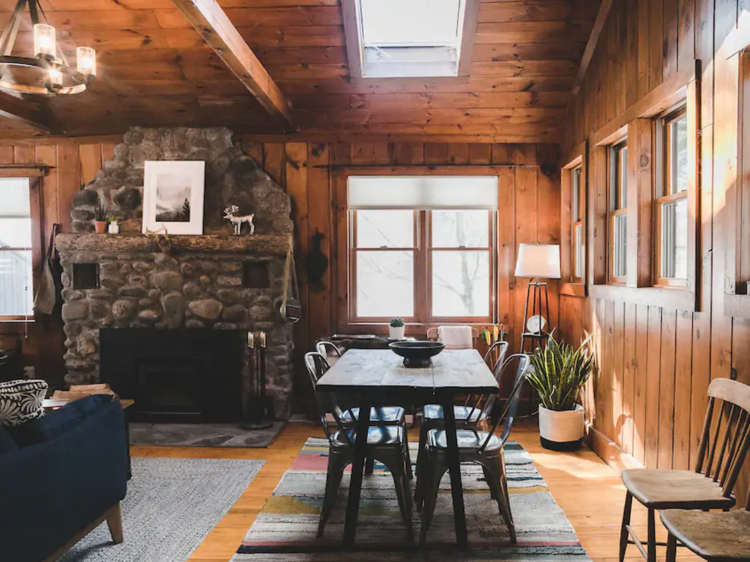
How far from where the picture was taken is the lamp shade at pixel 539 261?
462cm

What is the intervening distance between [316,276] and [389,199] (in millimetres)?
980

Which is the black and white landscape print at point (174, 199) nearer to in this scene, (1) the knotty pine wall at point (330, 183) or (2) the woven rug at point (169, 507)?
(1) the knotty pine wall at point (330, 183)

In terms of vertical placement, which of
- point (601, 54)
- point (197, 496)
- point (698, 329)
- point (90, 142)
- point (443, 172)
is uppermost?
point (601, 54)

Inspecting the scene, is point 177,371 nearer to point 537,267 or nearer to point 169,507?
point 169,507

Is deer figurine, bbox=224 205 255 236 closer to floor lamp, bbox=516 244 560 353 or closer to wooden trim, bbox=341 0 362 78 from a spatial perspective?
wooden trim, bbox=341 0 362 78

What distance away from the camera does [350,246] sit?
5234 mm

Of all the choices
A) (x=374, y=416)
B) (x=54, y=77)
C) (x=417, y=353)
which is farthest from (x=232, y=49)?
(x=374, y=416)

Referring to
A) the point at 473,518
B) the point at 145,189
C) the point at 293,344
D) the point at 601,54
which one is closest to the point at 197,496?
the point at 473,518

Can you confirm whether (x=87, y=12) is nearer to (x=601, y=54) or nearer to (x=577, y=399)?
(x=601, y=54)

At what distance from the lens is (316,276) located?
5148 millimetres

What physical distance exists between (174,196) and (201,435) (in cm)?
207

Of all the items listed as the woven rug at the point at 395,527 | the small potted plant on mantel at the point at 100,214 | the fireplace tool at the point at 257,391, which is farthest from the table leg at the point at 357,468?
the small potted plant on mantel at the point at 100,214

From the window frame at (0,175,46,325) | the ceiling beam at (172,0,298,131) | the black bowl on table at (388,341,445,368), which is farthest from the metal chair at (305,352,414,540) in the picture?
the window frame at (0,175,46,325)

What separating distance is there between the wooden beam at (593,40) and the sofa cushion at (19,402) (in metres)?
4.15
